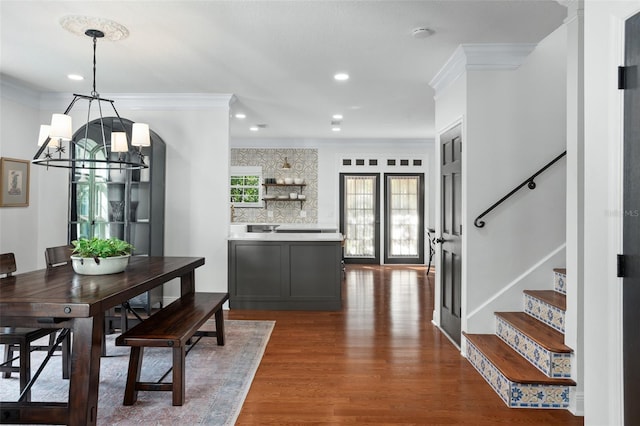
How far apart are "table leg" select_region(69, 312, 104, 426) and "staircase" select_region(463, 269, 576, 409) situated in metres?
2.49

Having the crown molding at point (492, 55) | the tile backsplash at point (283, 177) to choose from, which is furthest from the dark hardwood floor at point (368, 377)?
the tile backsplash at point (283, 177)

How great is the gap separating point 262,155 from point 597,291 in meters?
7.45

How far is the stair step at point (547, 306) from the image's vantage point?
2.87 m

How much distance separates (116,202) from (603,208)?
4583 millimetres

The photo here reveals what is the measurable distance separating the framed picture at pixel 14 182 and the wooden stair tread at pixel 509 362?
16.7 feet

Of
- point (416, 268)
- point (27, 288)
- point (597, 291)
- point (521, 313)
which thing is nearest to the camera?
point (597, 291)

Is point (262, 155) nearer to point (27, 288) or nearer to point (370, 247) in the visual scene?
point (370, 247)

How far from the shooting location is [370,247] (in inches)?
341

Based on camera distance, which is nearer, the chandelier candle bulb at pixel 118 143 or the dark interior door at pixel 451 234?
the chandelier candle bulb at pixel 118 143

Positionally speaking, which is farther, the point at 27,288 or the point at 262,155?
the point at 262,155

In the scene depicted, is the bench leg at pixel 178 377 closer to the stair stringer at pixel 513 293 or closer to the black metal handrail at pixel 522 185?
the stair stringer at pixel 513 293

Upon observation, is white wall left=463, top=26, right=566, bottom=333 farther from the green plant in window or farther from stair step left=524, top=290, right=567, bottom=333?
the green plant in window

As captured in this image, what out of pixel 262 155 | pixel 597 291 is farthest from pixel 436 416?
pixel 262 155

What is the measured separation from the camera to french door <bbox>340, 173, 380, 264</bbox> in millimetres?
8617
